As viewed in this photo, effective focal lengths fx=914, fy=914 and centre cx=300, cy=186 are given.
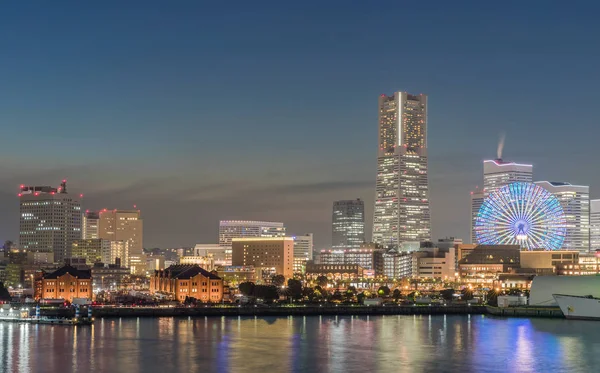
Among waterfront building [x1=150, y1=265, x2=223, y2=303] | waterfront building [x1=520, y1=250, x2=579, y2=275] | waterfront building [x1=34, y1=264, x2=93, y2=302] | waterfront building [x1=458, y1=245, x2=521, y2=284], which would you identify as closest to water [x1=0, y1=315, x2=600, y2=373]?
waterfront building [x1=34, y1=264, x2=93, y2=302]

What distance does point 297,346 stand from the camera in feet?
240

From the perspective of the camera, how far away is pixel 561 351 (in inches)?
2808

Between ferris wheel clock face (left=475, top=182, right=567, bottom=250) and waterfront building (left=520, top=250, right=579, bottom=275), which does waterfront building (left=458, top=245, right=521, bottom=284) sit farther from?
ferris wheel clock face (left=475, top=182, right=567, bottom=250)

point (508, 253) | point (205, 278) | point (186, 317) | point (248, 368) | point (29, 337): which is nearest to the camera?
point (248, 368)

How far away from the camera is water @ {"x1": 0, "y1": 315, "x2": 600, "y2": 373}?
62.2 meters

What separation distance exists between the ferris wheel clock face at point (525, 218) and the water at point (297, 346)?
58.3m

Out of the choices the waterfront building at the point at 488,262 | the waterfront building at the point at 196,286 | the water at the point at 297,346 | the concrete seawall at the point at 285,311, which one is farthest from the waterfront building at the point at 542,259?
the water at the point at 297,346

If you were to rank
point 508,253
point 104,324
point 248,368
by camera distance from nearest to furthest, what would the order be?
point 248,368, point 104,324, point 508,253

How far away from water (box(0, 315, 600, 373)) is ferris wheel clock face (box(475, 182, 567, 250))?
58253 mm

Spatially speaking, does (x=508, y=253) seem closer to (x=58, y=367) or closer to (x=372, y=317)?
(x=372, y=317)

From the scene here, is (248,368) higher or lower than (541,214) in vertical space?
lower

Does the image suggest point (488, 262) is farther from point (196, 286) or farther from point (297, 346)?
point (297, 346)

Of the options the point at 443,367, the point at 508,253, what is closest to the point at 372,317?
the point at 443,367

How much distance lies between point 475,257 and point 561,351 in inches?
5017
